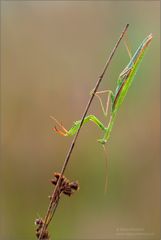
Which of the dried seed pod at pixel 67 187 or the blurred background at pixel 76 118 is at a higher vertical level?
the blurred background at pixel 76 118

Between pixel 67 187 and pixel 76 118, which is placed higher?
pixel 76 118

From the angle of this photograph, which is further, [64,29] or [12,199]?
[64,29]

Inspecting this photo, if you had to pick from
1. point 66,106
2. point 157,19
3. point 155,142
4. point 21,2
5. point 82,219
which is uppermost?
point 21,2

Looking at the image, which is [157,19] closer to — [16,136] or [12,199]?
[16,136]

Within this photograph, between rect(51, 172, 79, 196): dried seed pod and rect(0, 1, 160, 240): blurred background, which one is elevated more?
rect(0, 1, 160, 240): blurred background

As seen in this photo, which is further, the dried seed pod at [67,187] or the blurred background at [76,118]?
the blurred background at [76,118]

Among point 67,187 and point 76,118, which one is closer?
point 67,187

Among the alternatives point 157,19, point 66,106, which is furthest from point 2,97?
point 157,19

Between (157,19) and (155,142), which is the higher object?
(157,19)
